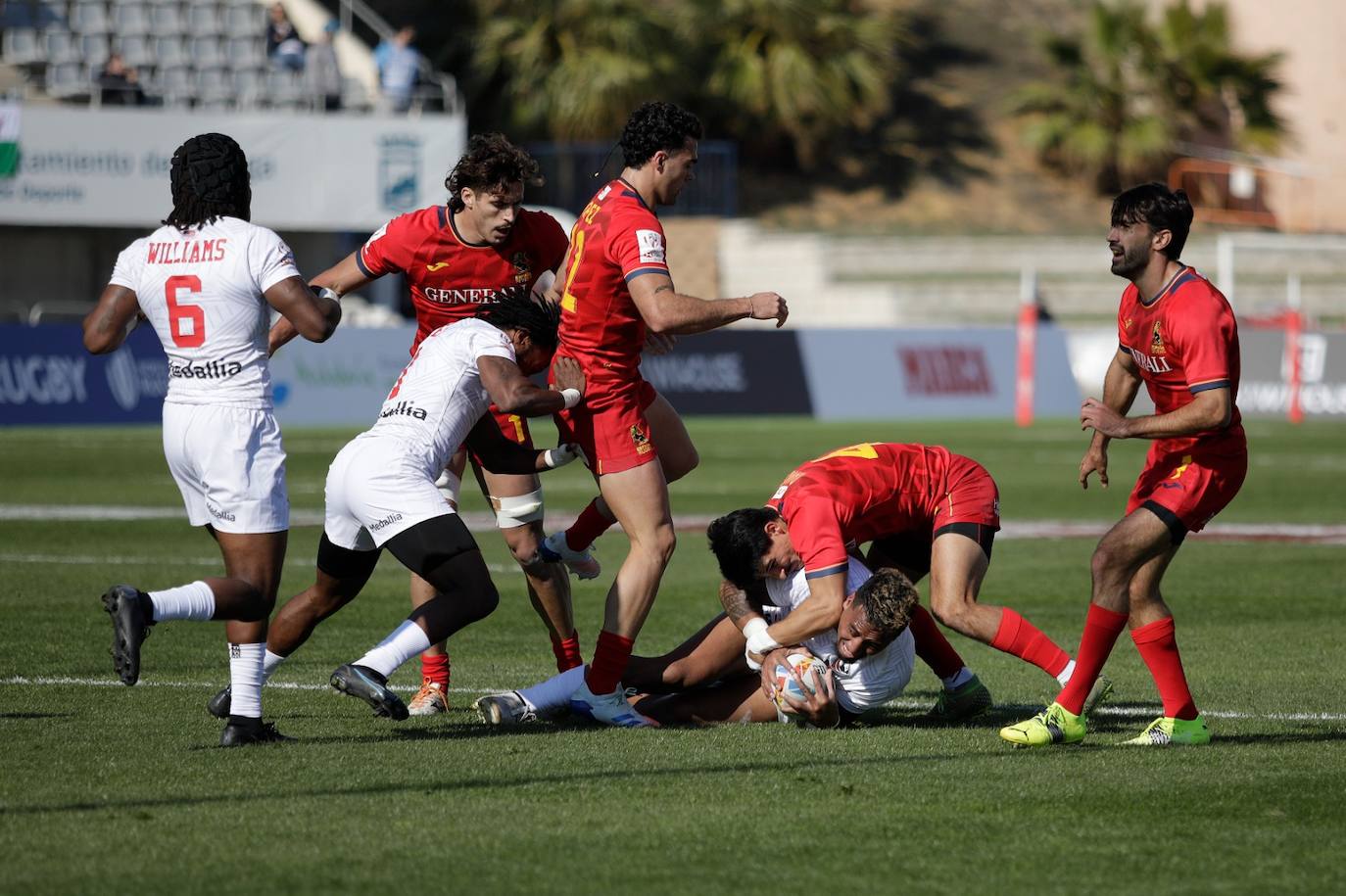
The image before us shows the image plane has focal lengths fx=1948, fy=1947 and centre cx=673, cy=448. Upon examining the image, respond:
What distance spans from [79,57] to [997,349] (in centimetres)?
1685

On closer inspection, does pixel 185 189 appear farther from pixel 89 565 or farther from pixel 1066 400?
pixel 1066 400

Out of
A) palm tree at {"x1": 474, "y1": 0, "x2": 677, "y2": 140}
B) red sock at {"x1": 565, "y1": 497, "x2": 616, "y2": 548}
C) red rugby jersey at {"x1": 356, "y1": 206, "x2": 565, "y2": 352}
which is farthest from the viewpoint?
palm tree at {"x1": 474, "y1": 0, "x2": 677, "y2": 140}

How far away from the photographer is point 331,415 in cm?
2892

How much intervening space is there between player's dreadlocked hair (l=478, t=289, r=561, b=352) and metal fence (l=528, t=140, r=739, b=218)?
30.9 m

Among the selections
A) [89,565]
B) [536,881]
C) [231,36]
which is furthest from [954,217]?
[536,881]

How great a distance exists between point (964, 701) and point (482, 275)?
107 inches

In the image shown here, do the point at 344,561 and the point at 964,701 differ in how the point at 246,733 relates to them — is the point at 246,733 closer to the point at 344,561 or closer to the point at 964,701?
the point at 344,561

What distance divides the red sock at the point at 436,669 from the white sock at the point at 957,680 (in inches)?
82.2

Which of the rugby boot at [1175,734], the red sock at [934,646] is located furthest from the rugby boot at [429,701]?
the rugby boot at [1175,734]

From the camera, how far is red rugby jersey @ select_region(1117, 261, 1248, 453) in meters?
7.02

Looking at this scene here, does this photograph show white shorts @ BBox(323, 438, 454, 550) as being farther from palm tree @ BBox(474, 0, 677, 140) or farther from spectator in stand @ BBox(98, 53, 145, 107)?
palm tree @ BBox(474, 0, 677, 140)

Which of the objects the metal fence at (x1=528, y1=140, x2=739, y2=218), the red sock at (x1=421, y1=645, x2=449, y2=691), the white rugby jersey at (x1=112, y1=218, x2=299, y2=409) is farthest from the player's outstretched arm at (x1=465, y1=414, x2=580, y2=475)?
the metal fence at (x1=528, y1=140, x2=739, y2=218)

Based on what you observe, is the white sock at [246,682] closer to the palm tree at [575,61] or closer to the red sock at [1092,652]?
the red sock at [1092,652]

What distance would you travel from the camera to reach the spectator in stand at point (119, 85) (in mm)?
32250
